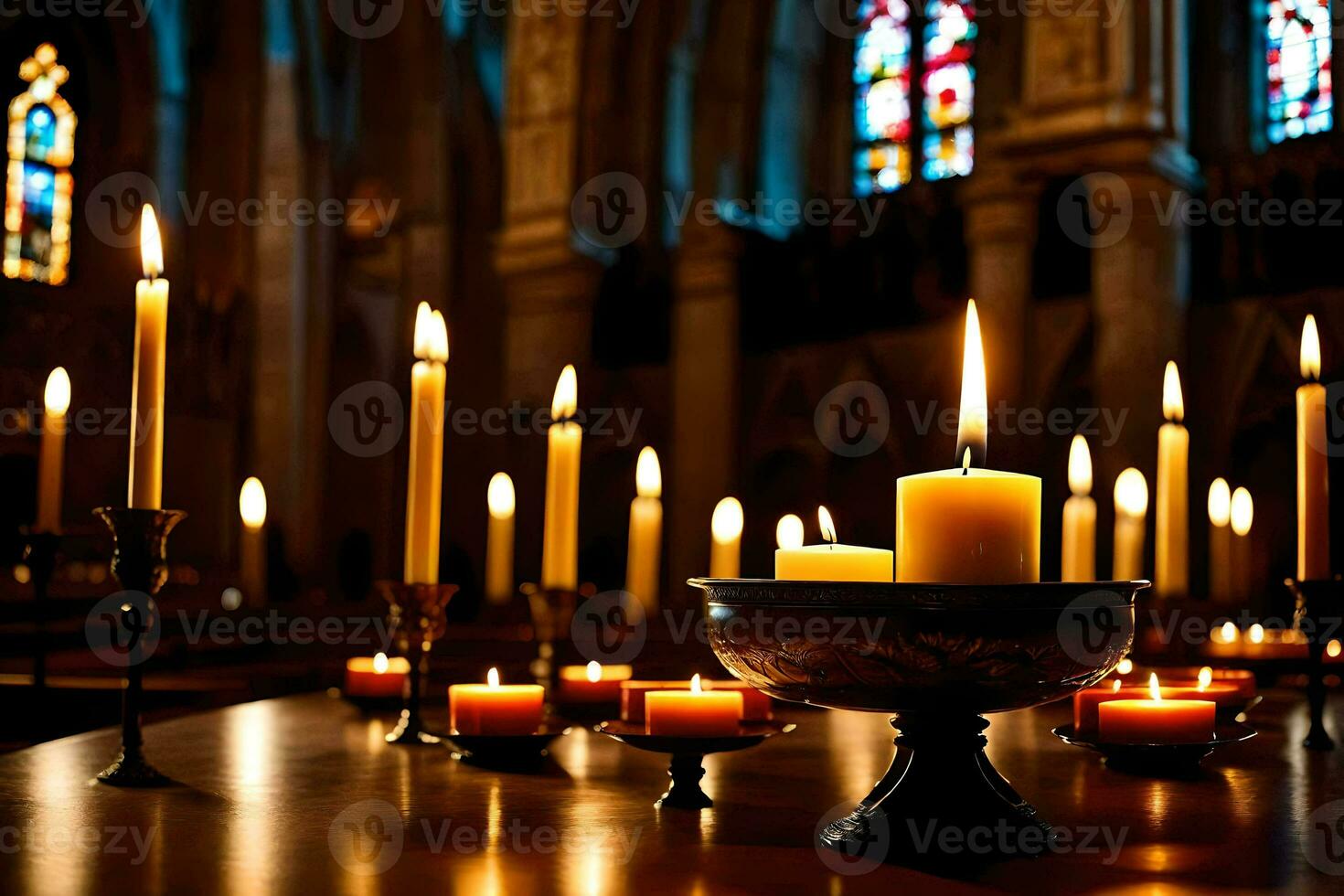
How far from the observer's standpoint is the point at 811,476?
14.6 metres

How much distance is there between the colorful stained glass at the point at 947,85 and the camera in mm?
14273

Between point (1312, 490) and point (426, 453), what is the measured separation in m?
1.56

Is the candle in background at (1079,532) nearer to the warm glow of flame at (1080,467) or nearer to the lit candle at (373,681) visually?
the warm glow of flame at (1080,467)

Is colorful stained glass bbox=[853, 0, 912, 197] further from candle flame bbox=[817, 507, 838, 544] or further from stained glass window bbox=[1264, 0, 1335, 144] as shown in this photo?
candle flame bbox=[817, 507, 838, 544]

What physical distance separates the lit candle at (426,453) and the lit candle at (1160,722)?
1153 mm

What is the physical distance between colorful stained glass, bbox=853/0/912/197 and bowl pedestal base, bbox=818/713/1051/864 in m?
13.7

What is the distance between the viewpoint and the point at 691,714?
1730 mm

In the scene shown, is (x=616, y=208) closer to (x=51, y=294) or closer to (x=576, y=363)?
(x=576, y=363)

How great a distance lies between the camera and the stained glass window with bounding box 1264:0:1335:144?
487 inches

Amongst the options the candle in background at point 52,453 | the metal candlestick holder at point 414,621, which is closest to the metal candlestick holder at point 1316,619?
the metal candlestick holder at point 414,621

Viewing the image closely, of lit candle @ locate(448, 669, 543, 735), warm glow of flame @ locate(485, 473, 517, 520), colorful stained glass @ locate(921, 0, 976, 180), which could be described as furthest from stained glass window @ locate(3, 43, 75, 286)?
lit candle @ locate(448, 669, 543, 735)

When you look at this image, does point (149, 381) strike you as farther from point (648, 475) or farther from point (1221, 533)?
point (1221, 533)

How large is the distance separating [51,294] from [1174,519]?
15.9 m

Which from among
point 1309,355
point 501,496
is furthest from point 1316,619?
point 501,496
